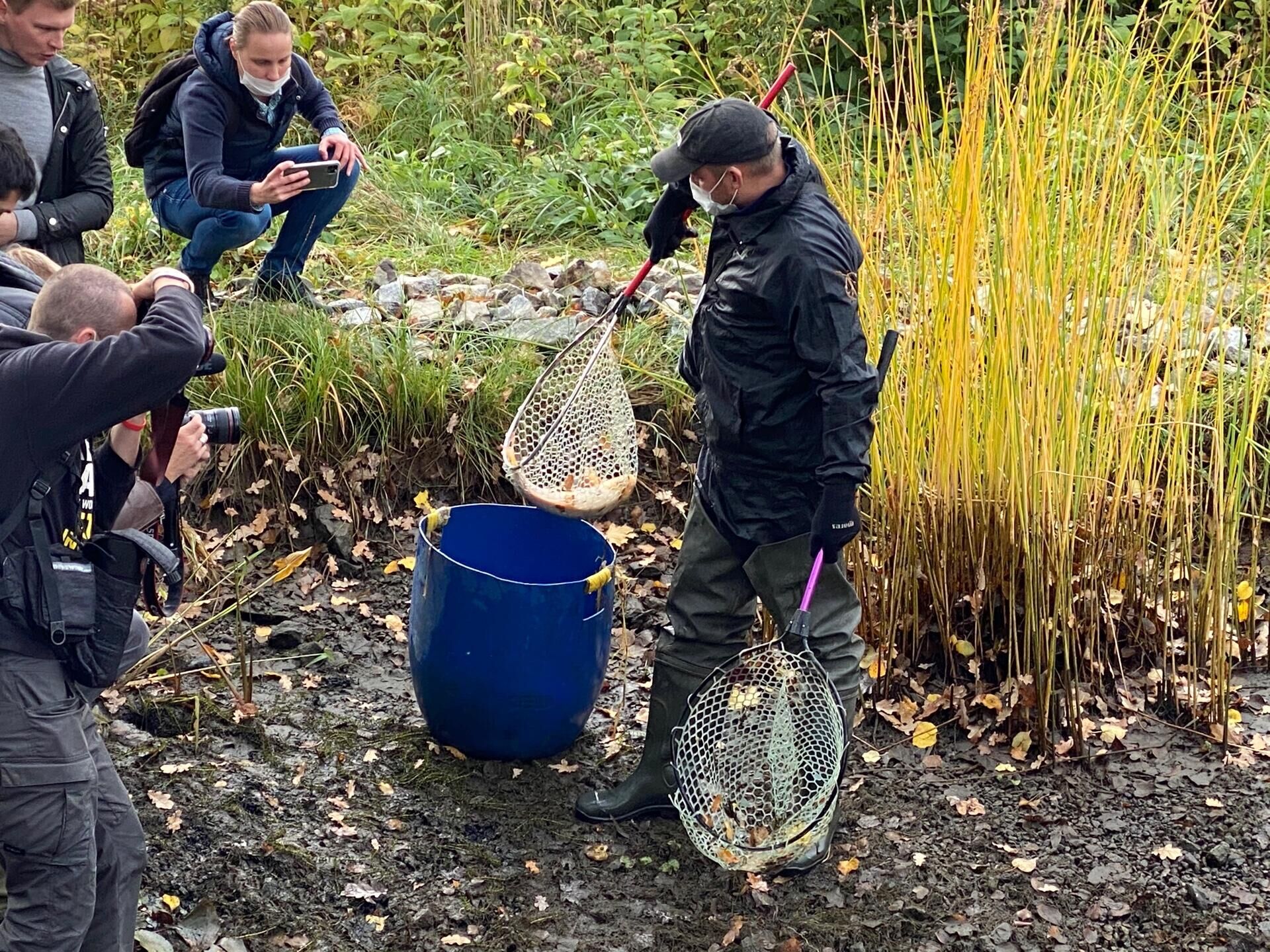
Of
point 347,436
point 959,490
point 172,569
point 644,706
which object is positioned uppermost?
point 172,569

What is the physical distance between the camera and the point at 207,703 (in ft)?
13.1

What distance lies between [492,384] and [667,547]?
867 millimetres

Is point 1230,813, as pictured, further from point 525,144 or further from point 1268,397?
point 525,144

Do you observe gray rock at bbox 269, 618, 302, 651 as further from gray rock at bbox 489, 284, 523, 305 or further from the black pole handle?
the black pole handle

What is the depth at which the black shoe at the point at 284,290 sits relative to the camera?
17.9 feet

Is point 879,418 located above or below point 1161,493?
above

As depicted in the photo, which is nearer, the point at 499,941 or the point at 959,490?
the point at 499,941

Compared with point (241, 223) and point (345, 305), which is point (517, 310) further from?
point (241, 223)

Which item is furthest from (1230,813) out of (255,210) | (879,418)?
(255,210)

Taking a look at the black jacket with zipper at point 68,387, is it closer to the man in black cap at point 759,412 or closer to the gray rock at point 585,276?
the man in black cap at point 759,412

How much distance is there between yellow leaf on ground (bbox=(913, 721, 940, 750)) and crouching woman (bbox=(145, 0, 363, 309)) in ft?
9.24

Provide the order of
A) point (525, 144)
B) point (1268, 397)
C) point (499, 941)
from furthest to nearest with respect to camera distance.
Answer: point (525, 144), point (1268, 397), point (499, 941)

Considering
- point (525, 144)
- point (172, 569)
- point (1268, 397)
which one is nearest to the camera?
point (172, 569)

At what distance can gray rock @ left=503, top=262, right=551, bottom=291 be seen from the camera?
591 cm
